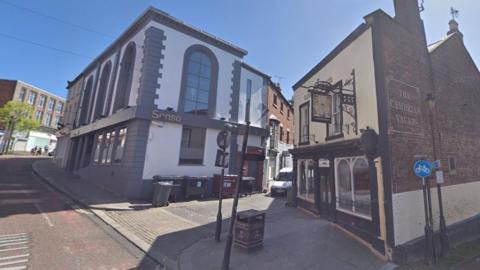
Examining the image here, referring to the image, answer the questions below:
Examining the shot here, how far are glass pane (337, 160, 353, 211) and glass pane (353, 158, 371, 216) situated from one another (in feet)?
0.97

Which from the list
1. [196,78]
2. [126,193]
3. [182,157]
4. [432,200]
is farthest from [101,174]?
[432,200]

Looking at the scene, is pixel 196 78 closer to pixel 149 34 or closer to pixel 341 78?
pixel 149 34

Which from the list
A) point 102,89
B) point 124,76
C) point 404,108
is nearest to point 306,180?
point 404,108

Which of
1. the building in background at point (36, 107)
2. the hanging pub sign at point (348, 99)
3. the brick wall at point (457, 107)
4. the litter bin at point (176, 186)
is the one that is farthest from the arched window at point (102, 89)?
the building in background at point (36, 107)

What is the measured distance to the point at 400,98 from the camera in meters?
7.07

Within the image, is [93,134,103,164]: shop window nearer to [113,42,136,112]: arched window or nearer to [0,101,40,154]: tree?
[113,42,136,112]: arched window

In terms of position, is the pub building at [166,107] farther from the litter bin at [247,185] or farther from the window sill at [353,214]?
the window sill at [353,214]

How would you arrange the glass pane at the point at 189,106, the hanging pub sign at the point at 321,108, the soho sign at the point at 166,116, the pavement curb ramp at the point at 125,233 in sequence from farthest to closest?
1. the glass pane at the point at 189,106
2. the soho sign at the point at 166,116
3. the hanging pub sign at the point at 321,108
4. the pavement curb ramp at the point at 125,233

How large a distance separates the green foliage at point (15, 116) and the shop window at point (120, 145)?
3560 centimetres

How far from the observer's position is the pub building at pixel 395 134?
6453mm

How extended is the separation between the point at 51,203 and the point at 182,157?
6331 mm

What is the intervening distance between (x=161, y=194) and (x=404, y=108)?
10.5m

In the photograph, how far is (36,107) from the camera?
2016 inches

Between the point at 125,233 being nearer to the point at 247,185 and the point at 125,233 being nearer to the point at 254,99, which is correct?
the point at 247,185
